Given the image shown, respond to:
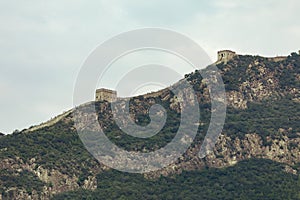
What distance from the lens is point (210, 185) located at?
587ft

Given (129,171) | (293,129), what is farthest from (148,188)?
(293,129)

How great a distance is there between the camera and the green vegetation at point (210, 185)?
6786 inches

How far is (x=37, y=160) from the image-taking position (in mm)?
182375

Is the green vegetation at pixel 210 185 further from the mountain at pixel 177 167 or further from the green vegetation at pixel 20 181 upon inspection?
the green vegetation at pixel 20 181

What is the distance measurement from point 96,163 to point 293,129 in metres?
36.9

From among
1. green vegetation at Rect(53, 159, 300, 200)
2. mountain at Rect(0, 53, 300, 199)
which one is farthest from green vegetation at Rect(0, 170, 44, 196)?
green vegetation at Rect(53, 159, 300, 200)

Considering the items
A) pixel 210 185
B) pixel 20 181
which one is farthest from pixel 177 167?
pixel 20 181

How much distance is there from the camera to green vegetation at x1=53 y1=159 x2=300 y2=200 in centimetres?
17238

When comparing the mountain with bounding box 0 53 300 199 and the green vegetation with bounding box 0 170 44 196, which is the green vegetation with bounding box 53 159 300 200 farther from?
the green vegetation with bounding box 0 170 44 196

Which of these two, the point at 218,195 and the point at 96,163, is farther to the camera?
the point at 96,163

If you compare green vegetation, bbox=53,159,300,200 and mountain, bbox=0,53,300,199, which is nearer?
green vegetation, bbox=53,159,300,200

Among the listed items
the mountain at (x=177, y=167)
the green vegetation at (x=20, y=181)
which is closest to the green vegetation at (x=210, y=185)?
the mountain at (x=177, y=167)

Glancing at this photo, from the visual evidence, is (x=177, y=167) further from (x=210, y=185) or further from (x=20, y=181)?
(x=20, y=181)

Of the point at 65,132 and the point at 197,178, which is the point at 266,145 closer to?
the point at 197,178
